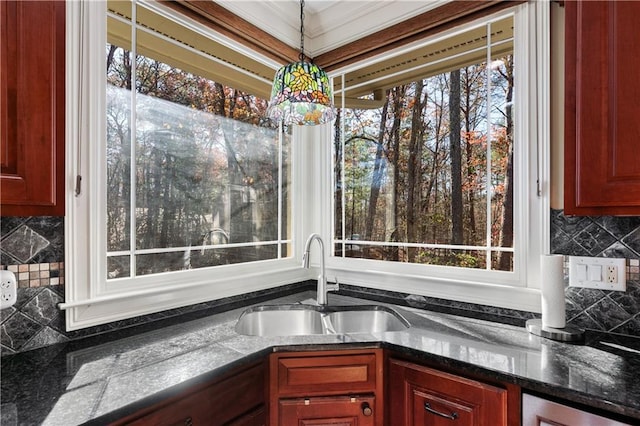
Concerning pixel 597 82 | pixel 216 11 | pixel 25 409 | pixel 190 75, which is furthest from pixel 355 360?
pixel 216 11

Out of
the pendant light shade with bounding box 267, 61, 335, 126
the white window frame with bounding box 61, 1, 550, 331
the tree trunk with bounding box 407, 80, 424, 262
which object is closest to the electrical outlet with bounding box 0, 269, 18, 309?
the white window frame with bounding box 61, 1, 550, 331

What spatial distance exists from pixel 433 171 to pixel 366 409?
118 centimetres

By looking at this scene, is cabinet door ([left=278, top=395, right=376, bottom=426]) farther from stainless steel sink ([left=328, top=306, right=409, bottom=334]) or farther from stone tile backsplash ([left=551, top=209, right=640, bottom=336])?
stone tile backsplash ([left=551, top=209, right=640, bottom=336])

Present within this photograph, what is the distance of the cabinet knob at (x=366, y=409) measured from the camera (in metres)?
1.25

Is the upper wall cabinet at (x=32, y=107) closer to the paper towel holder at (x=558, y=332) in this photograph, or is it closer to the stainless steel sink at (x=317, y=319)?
the stainless steel sink at (x=317, y=319)

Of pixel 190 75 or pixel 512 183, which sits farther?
pixel 190 75

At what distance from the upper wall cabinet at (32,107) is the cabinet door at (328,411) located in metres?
1.00

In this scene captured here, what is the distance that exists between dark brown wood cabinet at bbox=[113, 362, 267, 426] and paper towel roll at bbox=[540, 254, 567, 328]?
109 cm

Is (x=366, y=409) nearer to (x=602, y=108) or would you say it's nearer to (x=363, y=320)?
(x=363, y=320)

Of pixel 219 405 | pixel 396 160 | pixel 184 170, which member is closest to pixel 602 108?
pixel 396 160

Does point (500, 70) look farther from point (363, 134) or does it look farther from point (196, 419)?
point (196, 419)

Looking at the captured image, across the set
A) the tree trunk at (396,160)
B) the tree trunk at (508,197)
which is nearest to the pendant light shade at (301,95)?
the tree trunk at (396,160)

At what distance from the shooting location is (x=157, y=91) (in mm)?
1501

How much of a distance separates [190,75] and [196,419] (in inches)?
57.8
